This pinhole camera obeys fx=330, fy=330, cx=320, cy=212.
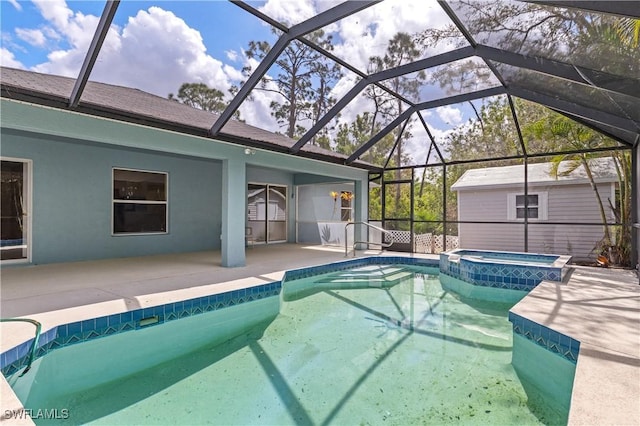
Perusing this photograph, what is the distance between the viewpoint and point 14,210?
21.5 feet

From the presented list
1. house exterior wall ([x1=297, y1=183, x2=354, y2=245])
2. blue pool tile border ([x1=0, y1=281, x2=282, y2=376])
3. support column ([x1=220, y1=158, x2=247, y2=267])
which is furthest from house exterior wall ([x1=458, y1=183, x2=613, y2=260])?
blue pool tile border ([x1=0, y1=281, x2=282, y2=376])

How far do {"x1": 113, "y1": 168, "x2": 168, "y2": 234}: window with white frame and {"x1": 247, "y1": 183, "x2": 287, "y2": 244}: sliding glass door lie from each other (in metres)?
2.92

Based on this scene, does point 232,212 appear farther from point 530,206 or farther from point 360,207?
point 530,206

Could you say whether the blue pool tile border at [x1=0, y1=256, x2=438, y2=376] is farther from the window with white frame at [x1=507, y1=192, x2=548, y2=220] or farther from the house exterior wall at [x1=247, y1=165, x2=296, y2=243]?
the window with white frame at [x1=507, y1=192, x2=548, y2=220]

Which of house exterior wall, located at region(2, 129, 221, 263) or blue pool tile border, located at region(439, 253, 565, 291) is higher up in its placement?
house exterior wall, located at region(2, 129, 221, 263)

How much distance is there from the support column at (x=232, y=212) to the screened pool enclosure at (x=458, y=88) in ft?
2.04

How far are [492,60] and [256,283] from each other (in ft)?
17.5

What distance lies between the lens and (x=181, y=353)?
386 centimetres

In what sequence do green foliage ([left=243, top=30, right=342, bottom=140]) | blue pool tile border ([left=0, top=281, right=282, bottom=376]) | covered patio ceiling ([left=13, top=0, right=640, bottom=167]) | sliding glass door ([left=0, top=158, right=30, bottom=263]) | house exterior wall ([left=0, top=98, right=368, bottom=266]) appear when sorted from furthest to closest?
1. sliding glass door ([left=0, top=158, right=30, bottom=263])
2. green foliage ([left=243, top=30, right=342, bottom=140])
3. house exterior wall ([left=0, top=98, right=368, bottom=266])
4. covered patio ceiling ([left=13, top=0, right=640, bottom=167])
5. blue pool tile border ([left=0, top=281, right=282, bottom=376])

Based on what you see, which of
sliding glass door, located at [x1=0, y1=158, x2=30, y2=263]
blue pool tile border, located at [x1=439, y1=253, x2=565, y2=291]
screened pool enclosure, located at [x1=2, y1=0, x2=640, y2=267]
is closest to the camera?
screened pool enclosure, located at [x1=2, y1=0, x2=640, y2=267]

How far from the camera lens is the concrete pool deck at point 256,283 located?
227 cm

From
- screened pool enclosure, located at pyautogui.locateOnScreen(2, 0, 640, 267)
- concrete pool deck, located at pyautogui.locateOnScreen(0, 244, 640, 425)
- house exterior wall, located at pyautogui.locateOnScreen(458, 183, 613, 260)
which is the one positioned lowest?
concrete pool deck, located at pyautogui.locateOnScreen(0, 244, 640, 425)

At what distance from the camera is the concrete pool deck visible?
227 centimetres

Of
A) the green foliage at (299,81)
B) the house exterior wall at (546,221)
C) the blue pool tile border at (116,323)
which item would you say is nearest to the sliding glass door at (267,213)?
the green foliage at (299,81)
